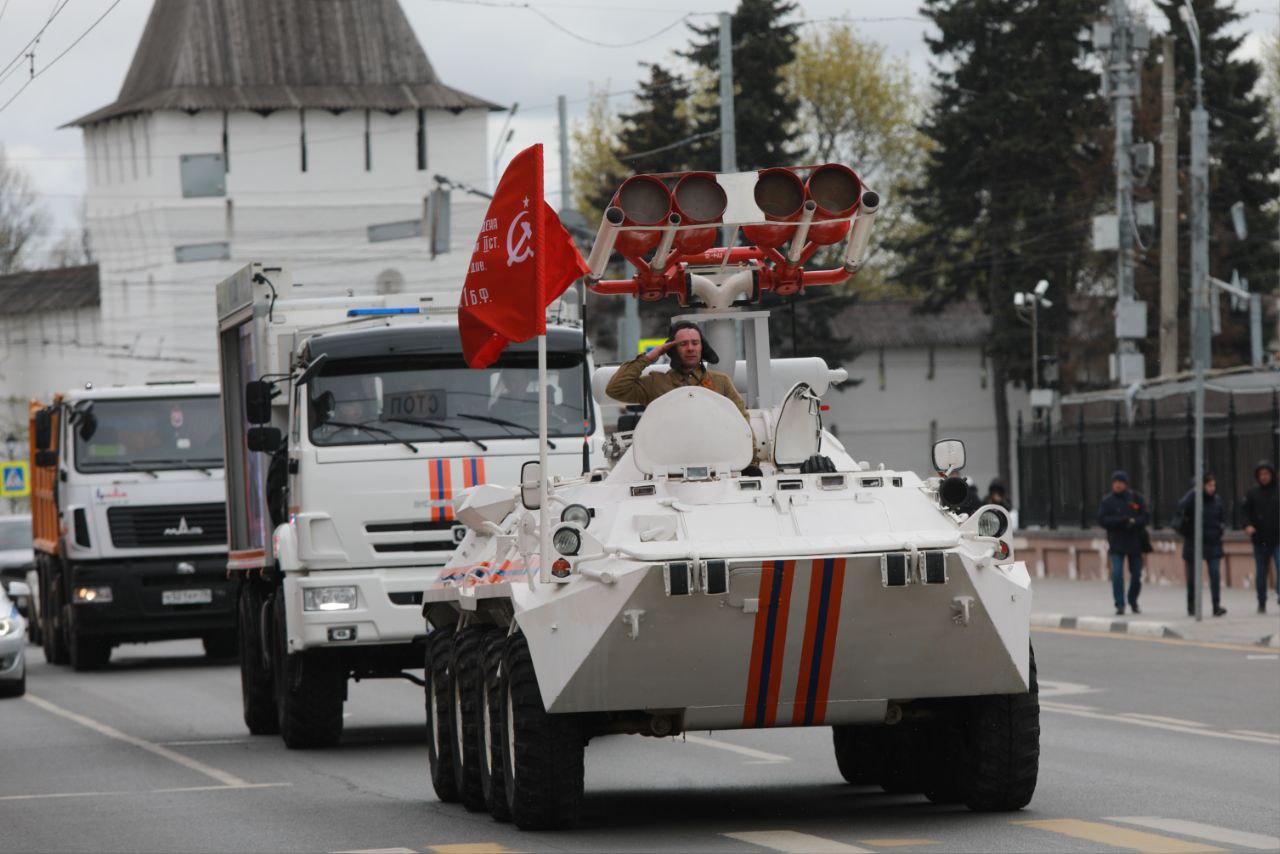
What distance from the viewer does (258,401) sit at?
18062mm

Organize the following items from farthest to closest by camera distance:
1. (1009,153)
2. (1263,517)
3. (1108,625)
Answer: (1009,153) < (1108,625) < (1263,517)

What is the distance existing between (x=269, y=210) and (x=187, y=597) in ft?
Answer: 239

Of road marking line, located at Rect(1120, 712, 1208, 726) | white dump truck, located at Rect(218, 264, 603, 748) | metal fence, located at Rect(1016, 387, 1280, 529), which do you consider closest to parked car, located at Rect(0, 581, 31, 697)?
white dump truck, located at Rect(218, 264, 603, 748)

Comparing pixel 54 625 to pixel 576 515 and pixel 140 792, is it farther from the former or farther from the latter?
pixel 576 515

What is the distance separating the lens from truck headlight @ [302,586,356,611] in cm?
1739

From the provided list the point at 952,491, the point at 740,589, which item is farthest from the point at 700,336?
the point at 740,589

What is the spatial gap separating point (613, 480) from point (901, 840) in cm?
218

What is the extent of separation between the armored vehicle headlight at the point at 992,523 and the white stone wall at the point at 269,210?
87.8 metres

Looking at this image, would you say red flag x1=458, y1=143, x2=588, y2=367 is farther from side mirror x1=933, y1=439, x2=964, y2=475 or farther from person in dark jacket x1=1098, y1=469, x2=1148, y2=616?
person in dark jacket x1=1098, y1=469, x2=1148, y2=616

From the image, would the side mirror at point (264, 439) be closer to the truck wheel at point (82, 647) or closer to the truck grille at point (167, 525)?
the truck grille at point (167, 525)

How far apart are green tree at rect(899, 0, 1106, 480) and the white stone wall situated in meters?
25.1

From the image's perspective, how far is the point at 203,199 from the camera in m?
101

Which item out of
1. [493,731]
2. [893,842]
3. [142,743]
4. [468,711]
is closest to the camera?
[893,842]

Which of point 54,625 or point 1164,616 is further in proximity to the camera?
point 54,625
